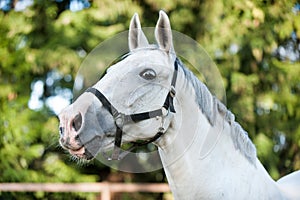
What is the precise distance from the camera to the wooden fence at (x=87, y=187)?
4.63 meters

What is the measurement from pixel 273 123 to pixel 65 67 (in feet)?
7.84

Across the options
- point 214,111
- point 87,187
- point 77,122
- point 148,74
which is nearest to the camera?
point 77,122

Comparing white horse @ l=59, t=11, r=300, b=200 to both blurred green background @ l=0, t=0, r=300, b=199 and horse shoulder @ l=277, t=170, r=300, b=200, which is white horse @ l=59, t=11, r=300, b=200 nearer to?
horse shoulder @ l=277, t=170, r=300, b=200

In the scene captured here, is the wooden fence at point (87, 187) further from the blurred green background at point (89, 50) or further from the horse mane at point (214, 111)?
the horse mane at point (214, 111)

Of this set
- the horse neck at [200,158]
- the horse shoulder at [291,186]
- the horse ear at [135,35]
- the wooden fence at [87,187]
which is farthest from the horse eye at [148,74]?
the wooden fence at [87,187]

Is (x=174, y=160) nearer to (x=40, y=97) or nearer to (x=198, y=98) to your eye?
(x=198, y=98)

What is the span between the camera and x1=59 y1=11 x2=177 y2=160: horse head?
1416mm

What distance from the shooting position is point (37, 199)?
523 cm

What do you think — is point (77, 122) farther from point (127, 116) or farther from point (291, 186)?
point (291, 186)

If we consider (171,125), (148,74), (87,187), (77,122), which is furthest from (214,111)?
(87,187)

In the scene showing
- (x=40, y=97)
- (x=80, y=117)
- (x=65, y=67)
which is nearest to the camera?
(x=80, y=117)

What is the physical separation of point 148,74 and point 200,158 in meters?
0.34

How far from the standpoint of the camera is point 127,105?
1.49 m

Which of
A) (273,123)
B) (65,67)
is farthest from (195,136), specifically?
(273,123)
